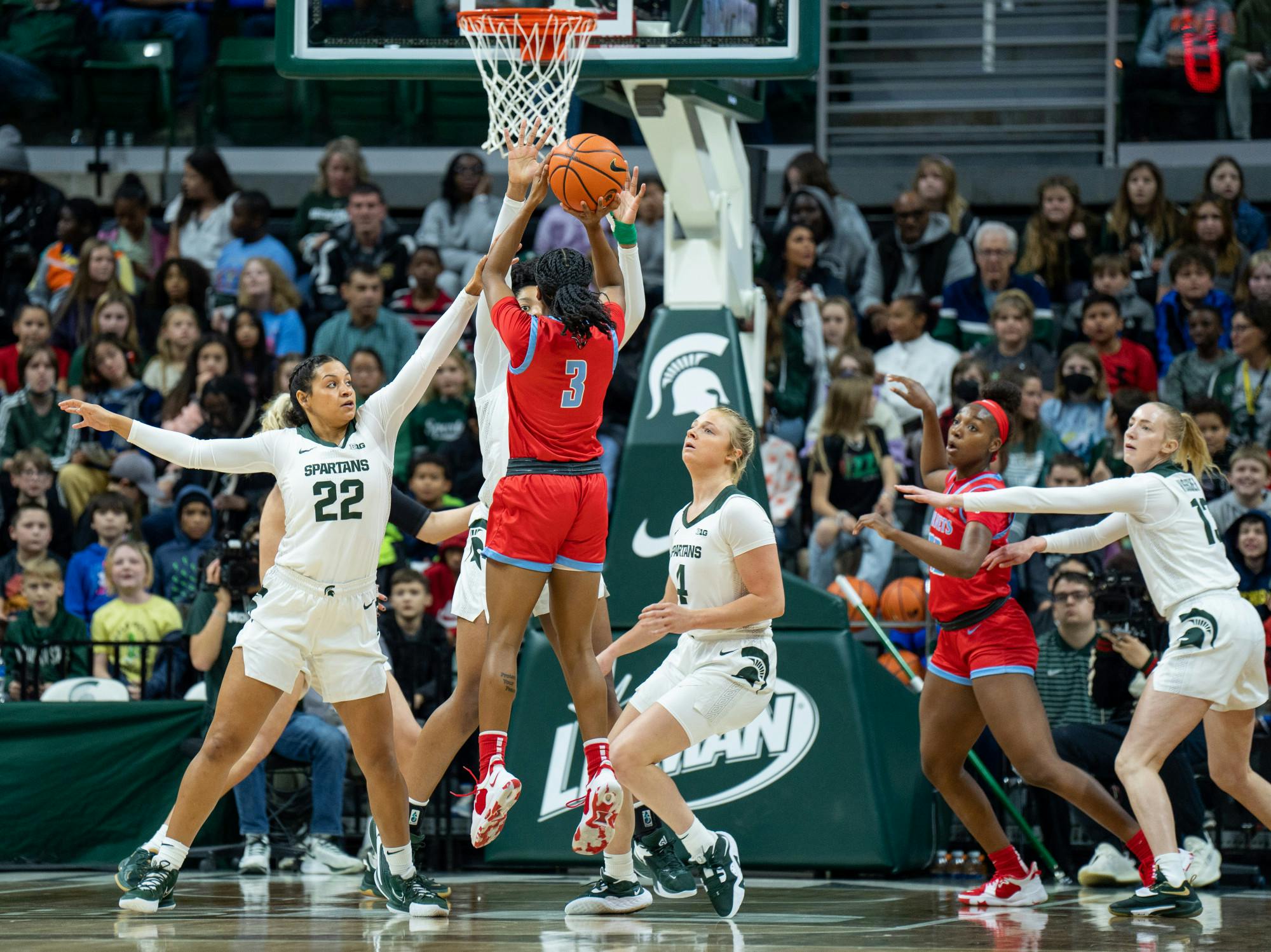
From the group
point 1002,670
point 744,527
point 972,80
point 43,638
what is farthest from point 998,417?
point 972,80

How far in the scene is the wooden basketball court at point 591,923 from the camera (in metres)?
6.19

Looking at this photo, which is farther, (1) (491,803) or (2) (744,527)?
(2) (744,527)

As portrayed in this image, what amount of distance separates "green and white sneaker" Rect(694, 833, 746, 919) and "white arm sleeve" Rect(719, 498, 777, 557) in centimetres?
112

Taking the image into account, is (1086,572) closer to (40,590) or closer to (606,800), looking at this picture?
(606,800)

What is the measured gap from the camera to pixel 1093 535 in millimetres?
7770

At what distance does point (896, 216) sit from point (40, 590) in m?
6.96

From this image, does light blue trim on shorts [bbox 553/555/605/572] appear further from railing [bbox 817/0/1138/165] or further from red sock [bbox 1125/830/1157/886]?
railing [bbox 817/0/1138/165]

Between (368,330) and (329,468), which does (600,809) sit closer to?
(329,468)

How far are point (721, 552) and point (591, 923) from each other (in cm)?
151

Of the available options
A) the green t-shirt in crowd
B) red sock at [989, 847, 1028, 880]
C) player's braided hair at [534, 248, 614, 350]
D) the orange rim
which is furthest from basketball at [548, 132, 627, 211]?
the green t-shirt in crowd

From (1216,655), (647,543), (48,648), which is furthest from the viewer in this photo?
(48,648)

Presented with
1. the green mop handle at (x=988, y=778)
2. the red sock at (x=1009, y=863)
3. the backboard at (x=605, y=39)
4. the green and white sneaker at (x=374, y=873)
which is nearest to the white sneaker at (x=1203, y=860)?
the green mop handle at (x=988, y=778)

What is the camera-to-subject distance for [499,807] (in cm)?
655

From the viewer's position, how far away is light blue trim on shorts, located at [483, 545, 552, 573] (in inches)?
271
